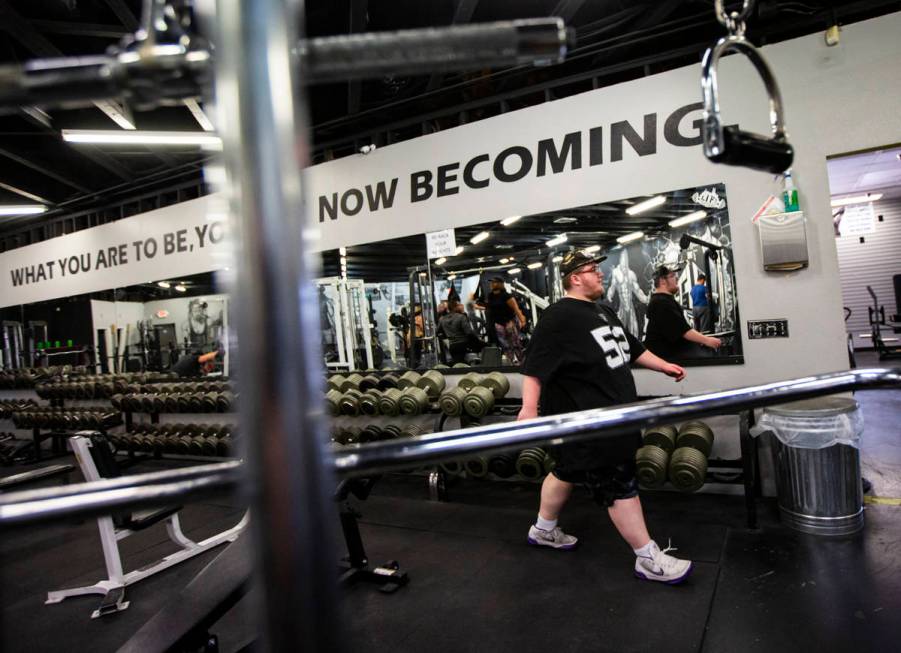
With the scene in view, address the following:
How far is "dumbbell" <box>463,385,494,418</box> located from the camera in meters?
3.51

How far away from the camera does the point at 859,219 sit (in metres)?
10.5

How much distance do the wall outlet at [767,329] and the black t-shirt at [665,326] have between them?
354 millimetres

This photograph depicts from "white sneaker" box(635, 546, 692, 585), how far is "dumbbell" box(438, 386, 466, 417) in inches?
63.1

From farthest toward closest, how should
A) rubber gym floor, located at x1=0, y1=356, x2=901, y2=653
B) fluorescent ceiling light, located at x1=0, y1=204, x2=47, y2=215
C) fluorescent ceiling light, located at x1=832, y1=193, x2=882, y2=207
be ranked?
1. fluorescent ceiling light, located at x1=832, y1=193, x2=882, y2=207
2. fluorescent ceiling light, located at x1=0, y1=204, x2=47, y2=215
3. rubber gym floor, located at x1=0, y1=356, x2=901, y2=653

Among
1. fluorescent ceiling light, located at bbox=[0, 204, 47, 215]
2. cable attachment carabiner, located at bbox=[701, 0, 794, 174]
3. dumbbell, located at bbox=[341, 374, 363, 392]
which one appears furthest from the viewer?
fluorescent ceiling light, located at bbox=[0, 204, 47, 215]

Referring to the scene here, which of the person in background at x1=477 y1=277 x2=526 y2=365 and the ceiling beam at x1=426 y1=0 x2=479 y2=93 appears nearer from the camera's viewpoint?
the ceiling beam at x1=426 y1=0 x2=479 y2=93

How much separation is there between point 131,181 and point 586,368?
233 inches

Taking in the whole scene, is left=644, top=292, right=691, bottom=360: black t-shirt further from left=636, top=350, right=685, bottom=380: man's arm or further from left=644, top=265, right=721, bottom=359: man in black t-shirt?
left=636, top=350, right=685, bottom=380: man's arm

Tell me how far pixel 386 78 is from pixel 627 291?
266 cm

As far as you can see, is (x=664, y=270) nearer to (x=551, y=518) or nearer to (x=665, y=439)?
(x=665, y=439)

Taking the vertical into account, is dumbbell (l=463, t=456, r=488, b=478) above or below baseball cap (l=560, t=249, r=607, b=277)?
below

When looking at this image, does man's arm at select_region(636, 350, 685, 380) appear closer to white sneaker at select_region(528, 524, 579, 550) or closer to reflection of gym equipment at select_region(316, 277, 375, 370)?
white sneaker at select_region(528, 524, 579, 550)

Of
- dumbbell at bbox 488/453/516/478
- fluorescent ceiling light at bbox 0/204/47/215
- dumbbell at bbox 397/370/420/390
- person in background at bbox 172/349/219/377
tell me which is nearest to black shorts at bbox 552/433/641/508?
dumbbell at bbox 488/453/516/478

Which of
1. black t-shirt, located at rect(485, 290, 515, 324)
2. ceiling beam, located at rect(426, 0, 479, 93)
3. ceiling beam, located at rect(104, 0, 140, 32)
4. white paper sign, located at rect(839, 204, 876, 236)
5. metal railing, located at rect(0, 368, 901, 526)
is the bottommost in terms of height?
metal railing, located at rect(0, 368, 901, 526)
